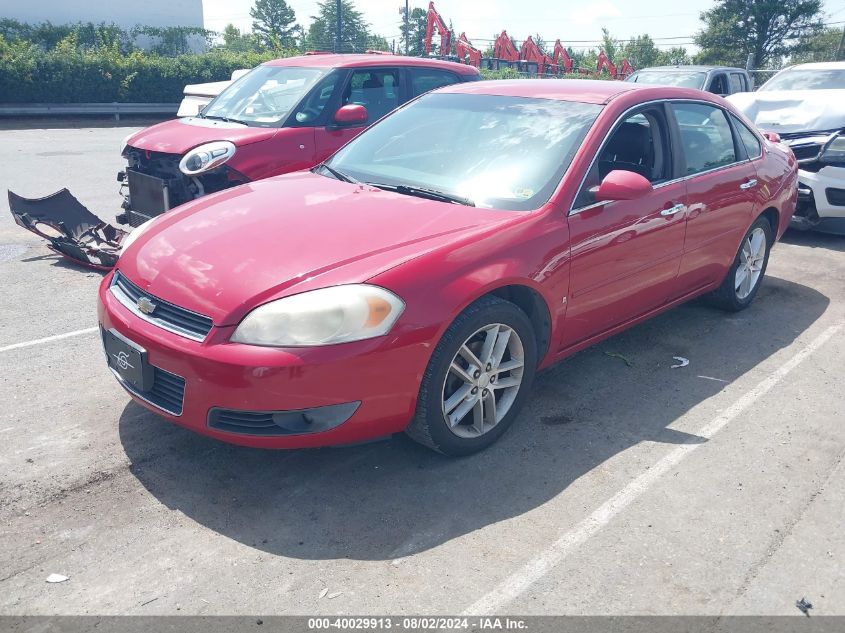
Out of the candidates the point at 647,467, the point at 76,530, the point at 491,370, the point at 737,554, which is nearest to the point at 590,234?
the point at 491,370

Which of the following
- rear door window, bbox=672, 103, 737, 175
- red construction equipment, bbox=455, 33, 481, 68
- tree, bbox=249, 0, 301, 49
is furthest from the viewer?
tree, bbox=249, 0, 301, 49

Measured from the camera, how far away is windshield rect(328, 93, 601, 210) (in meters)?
4.02

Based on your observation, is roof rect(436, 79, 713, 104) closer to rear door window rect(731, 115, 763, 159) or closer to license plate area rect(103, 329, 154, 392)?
rear door window rect(731, 115, 763, 159)

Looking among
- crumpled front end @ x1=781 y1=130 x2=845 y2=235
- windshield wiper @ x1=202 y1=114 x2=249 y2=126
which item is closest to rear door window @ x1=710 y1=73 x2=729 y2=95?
crumpled front end @ x1=781 y1=130 x2=845 y2=235

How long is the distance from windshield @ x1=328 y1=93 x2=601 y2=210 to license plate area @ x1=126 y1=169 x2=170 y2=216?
2534 mm

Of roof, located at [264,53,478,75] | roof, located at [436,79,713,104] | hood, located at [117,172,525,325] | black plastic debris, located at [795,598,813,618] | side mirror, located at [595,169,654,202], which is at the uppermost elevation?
roof, located at [264,53,478,75]

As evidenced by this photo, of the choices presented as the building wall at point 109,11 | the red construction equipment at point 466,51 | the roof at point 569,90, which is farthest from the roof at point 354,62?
the building wall at point 109,11

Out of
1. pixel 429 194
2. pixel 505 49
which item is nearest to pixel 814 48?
pixel 505 49

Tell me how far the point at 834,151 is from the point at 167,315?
731 cm

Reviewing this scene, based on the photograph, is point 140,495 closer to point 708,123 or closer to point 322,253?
point 322,253

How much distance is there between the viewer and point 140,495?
3.28m

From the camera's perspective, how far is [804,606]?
279cm

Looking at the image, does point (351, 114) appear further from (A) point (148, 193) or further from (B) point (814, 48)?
(B) point (814, 48)

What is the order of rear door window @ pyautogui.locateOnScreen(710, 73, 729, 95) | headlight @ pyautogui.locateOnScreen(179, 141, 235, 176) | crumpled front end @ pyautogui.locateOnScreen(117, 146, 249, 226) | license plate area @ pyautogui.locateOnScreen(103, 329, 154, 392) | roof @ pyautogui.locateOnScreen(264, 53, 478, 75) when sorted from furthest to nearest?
rear door window @ pyautogui.locateOnScreen(710, 73, 729, 95)
roof @ pyautogui.locateOnScreen(264, 53, 478, 75)
crumpled front end @ pyautogui.locateOnScreen(117, 146, 249, 226)
headlight @ pyautogui.locateOnScreen(179, 141, 235, 176)
license plate area @ pyautogui.locateOnScreen(103, 329, 154, 392)
